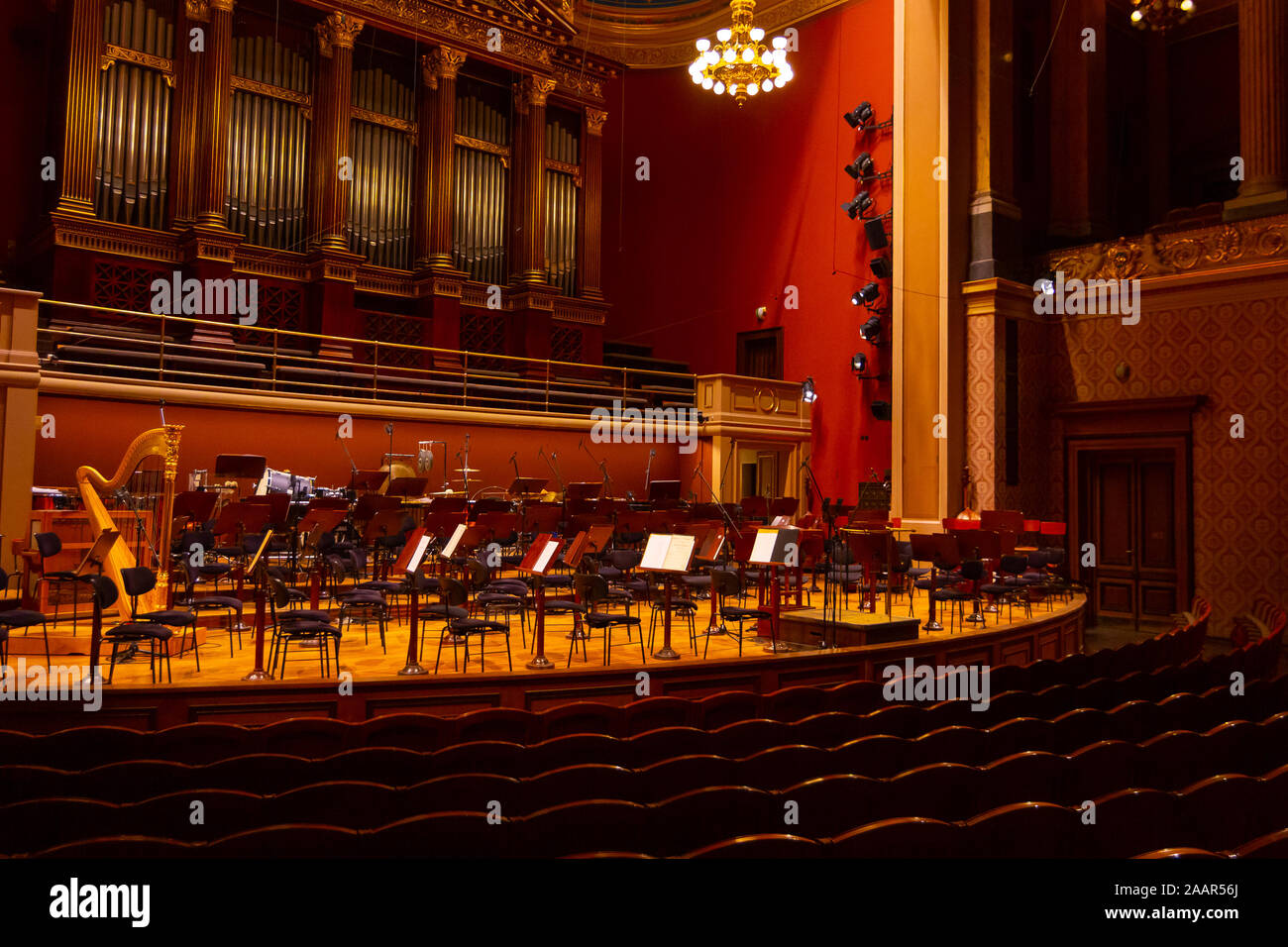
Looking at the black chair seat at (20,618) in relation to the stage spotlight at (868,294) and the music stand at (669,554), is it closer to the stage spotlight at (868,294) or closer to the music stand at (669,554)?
the music stand at (669,554)

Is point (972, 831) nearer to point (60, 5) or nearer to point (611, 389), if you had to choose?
point (611, 389)

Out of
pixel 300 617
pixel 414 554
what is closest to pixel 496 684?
pixel 414 554

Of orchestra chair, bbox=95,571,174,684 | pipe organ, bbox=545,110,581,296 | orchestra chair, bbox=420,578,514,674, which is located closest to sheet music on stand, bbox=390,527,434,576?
orchestra chair, bbox=420,578,514,674

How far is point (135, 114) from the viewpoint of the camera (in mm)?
11438

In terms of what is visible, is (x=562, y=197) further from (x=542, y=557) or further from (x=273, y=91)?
(x=542, y=557)

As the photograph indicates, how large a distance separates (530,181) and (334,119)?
9.79ft

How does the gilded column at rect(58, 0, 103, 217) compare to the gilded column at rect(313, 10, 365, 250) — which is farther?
the gilded column at rect(313, 10, 365, 250)

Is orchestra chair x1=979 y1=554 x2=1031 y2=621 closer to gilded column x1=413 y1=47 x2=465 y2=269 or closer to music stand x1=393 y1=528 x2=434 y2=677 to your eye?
music stand x1=393 y1=528 x2=434 y2=677

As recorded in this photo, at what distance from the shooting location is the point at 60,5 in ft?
37.2

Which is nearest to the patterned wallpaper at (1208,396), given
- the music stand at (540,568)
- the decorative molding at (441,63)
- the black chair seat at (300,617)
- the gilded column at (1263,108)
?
the gilded column at (1263,108)

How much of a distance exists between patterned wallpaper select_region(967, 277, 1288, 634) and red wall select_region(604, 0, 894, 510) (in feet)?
6.77

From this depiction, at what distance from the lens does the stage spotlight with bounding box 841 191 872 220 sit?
1280 cm

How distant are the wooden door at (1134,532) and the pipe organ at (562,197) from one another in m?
8.13

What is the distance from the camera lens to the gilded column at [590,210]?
15133 mm
